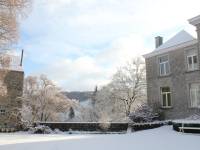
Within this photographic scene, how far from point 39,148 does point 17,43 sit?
4.92 meters

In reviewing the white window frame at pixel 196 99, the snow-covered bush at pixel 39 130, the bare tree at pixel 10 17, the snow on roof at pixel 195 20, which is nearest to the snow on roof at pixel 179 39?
the snow on roof at pixel 195 20

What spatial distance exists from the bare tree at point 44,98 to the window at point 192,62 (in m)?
28.2

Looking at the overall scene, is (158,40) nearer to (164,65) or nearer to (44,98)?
(164,65)

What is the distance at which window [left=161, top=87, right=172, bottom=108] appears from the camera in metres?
28.1

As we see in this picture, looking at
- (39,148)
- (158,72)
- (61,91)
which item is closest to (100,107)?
(61,91)

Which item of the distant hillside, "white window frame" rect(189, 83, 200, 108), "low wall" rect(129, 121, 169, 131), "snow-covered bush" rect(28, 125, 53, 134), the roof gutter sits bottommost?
"snow-covered bush" rect(28, 125, 53, 134)

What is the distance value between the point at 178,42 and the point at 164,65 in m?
2.73

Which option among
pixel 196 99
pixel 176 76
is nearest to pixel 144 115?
pixel 176 76

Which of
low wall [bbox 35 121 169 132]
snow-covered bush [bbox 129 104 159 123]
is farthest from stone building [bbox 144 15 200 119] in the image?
low wall [bbox 35 121 169 132]

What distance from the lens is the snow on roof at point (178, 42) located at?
26.3m

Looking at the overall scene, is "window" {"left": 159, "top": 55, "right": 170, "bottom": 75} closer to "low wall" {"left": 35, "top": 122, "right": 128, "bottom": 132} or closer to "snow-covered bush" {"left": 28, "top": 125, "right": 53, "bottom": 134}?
"low wall" {"left": 35, "top": 122, "right": 128, "bottom": 132}

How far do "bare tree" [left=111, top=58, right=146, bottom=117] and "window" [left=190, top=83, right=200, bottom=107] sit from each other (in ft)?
69.3

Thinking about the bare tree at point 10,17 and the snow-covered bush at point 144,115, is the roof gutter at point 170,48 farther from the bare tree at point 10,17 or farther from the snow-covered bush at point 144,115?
the bare tree at point 10,17

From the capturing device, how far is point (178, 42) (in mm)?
27469
